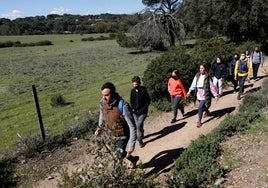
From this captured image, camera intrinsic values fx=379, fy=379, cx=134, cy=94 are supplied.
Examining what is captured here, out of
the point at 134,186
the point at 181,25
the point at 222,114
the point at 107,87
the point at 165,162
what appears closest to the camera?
the point at 134,186

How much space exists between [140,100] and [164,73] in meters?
4.67

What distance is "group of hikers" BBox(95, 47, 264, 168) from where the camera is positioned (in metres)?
6.92

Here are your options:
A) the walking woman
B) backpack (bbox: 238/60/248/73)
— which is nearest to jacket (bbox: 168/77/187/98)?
the walking woman

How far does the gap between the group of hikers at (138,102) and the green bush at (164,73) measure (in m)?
1.07

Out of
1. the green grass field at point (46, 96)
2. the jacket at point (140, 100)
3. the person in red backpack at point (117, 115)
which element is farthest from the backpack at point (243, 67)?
the person in red backpack at point (117, 115)

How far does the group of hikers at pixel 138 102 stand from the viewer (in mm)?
6922

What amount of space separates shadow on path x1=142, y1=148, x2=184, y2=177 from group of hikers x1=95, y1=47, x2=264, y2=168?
713 millimetres

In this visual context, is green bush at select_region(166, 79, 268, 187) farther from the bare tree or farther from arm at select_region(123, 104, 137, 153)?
the bare tree

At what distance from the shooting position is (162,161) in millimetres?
8922

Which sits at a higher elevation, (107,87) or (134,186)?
(107,87)

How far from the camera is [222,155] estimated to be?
26.6 ft

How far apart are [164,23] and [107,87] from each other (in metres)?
37.3

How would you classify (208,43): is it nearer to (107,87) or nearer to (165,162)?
(165,162)

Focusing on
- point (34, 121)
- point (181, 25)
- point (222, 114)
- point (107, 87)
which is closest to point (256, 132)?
point (222, 114)
